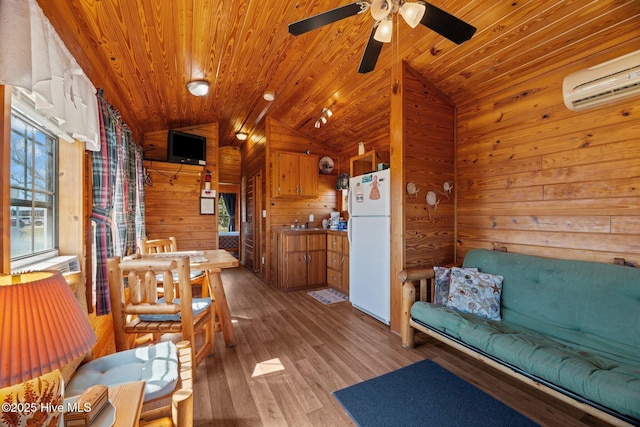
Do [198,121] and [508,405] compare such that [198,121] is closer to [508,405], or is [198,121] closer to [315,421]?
[315,421]

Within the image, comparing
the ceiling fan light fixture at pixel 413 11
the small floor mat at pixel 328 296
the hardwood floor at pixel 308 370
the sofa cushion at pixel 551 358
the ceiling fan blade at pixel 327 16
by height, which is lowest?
the hardwood floor at pixel 308 370

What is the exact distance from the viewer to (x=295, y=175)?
4352mm

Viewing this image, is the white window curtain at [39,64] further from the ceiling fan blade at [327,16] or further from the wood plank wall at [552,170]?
the wood plank wall at [552,170]

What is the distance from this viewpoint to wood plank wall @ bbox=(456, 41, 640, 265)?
180 cm

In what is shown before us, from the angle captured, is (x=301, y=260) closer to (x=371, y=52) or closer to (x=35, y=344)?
(x=371, y=52)

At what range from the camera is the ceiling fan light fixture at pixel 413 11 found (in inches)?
51.8

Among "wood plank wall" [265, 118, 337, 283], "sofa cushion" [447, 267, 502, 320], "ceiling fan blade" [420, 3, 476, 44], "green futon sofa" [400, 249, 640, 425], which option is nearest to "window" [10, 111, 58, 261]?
"ceiling fan blade" [420, 3, 476, 44]

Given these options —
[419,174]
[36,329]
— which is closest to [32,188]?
[36,329]

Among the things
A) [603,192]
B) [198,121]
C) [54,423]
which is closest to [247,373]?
[54,423]

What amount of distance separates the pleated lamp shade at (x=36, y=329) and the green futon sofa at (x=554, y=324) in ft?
6.74

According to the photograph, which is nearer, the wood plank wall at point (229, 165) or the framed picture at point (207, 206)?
the framed picture at point (207, 206)

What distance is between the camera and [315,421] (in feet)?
5.05

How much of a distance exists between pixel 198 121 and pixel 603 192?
4.87 metres

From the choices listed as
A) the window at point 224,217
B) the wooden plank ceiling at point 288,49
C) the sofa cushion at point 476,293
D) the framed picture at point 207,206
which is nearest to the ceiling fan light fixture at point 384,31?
the wooden plank ceiling at point 288,49
